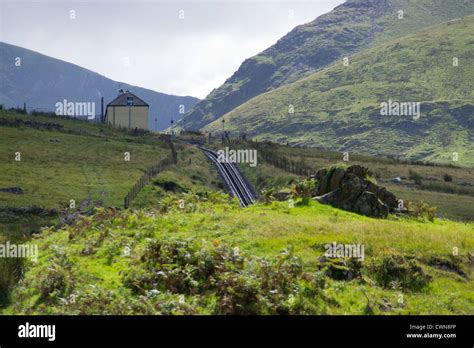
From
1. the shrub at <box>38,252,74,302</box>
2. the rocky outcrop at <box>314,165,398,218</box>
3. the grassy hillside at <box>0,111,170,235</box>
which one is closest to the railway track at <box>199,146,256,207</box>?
the grassy hillside at <box>0,111,170,235</box>

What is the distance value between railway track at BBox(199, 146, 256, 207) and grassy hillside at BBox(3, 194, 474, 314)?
1119 inches

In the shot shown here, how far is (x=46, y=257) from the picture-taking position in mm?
20000

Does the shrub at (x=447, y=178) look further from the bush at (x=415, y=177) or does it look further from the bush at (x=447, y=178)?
the bush at (x=415, y=177)

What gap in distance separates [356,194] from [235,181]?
41.1m

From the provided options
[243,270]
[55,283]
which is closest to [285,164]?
[243,270]

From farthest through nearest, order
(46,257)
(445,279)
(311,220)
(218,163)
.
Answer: (218,163) < (311,220) < (46,257) < (445,279)

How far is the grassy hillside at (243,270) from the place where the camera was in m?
14.9

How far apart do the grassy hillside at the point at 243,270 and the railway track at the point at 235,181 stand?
28422 mm

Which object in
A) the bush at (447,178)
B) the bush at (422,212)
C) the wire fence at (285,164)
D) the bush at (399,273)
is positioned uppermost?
the wire fence at (285,164)

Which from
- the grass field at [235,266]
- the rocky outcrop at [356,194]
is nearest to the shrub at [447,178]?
the rocky outcrop at [356,194]

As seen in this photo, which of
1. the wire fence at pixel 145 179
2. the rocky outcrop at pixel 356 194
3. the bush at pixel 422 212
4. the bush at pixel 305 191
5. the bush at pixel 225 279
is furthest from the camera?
the wire fence at pixel 145 179
